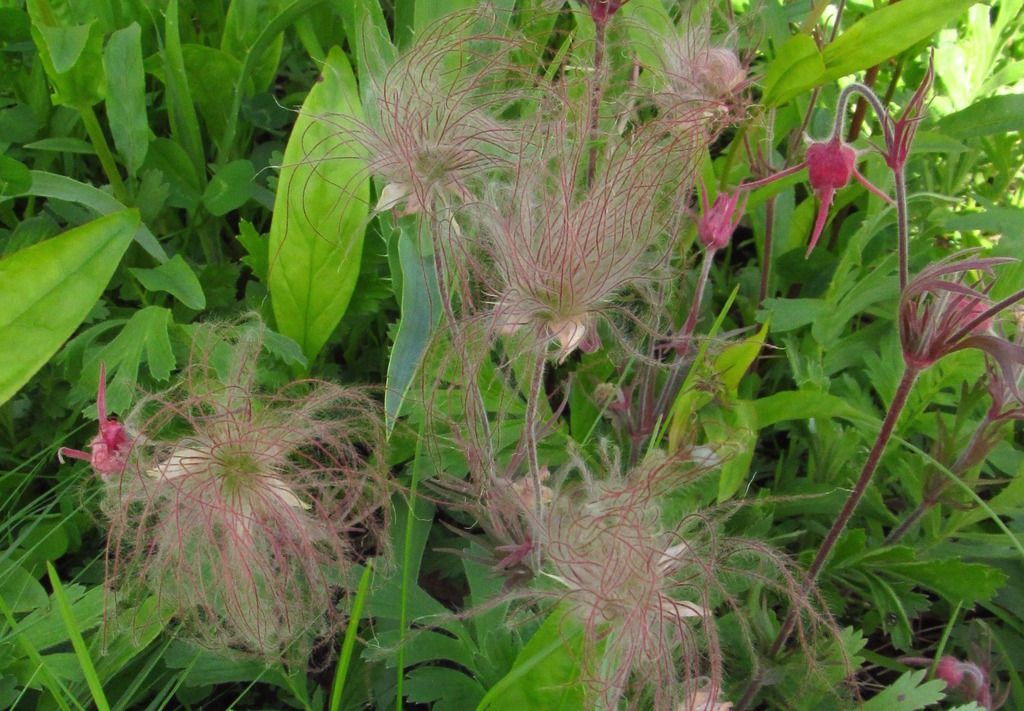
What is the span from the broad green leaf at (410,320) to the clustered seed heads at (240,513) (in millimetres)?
56

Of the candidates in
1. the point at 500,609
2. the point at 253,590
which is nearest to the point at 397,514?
the point at 500,609

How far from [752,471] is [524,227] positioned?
85cm

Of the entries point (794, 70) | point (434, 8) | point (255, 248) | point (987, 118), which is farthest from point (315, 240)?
point (987, 118)

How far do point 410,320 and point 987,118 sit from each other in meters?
1.16

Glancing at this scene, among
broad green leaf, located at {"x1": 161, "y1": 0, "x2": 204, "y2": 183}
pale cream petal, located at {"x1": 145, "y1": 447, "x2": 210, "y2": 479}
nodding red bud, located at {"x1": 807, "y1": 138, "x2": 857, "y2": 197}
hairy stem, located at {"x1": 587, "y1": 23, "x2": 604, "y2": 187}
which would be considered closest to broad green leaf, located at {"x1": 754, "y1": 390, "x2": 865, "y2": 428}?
nodding red bud, located at {"x1": 807, "y1": 138, "x2": 857, "y2": 197}

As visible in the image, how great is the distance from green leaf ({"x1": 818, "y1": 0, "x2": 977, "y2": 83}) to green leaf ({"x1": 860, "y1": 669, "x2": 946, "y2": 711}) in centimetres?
86

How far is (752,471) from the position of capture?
67.2 inches

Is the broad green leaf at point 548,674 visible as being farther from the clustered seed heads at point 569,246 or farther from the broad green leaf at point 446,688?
the clustered seed heads at point 569,246

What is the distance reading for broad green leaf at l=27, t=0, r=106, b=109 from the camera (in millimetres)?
1479

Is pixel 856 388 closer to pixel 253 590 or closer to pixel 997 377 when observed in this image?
pixel 997 377

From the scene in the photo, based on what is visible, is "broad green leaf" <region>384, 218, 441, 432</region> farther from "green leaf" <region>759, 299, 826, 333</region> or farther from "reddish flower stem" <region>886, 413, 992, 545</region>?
"reddish flower stem" <region>886, 413, 992, 545</region>

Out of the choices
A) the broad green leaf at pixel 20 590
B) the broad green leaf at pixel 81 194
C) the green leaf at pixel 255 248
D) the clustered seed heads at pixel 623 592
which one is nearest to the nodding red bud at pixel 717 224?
the clustered seed heads at pixel 623 592

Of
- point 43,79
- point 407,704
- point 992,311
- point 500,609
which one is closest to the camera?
point 992,311

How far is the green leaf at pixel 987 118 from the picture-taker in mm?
1701
